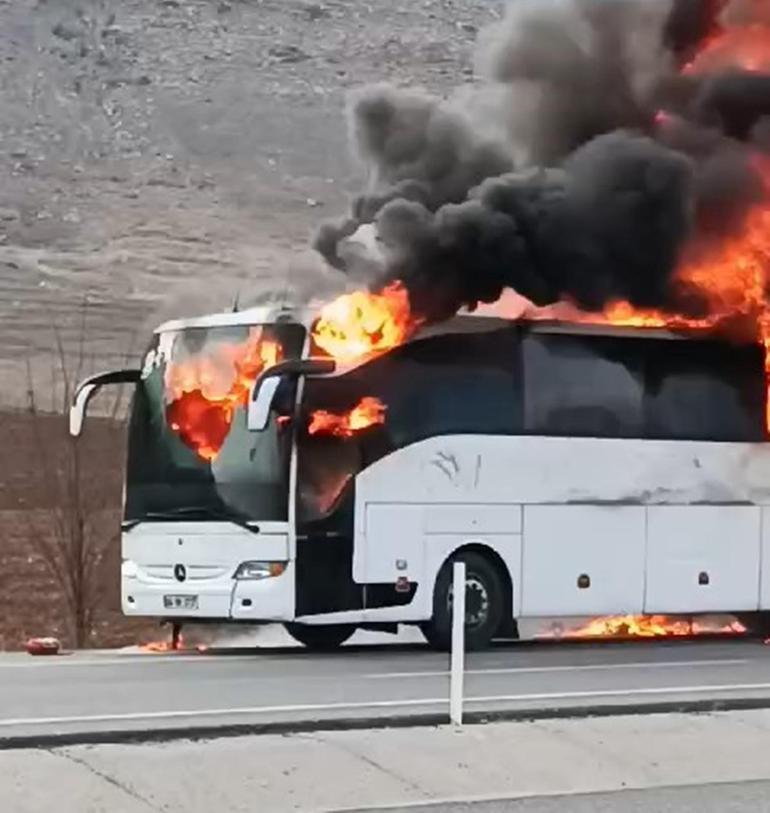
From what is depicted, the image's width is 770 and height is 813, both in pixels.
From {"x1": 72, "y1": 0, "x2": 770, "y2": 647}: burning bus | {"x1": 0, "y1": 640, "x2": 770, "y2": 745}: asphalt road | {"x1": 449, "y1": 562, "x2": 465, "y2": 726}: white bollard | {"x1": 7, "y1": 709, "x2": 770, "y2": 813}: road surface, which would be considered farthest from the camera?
{"x1": 72, "y1": 0, "x2": 770, "y2": 647}: burning bus

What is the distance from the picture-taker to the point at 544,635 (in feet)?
65.0

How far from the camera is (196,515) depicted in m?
17.0

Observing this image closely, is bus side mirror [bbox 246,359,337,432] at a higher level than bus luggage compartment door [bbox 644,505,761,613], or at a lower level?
higher

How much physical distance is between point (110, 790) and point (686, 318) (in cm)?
1076

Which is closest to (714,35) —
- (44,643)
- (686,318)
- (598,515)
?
(686,318)

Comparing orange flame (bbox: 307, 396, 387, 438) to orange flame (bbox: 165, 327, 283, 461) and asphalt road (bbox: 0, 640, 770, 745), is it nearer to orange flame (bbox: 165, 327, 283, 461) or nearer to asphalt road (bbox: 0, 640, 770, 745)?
orange flame (bbox: 165, 327, 283, 461)

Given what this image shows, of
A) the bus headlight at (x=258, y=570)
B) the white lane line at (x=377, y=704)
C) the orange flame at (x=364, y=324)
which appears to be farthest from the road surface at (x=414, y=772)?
the orange flame at (x=364, y=324)

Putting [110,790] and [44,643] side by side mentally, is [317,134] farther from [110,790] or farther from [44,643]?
[110,790]

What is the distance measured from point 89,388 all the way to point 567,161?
16.9 feet

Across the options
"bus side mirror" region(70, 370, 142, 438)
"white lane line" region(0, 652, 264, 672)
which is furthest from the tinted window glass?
"bus side mirror" region(70, 370, 142, 438)

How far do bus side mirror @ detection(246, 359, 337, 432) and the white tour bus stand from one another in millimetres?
20

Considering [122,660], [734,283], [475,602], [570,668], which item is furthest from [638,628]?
[122,660]

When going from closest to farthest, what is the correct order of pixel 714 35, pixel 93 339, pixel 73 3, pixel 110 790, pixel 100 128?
pixel 110 790 → pixel 714 35 → pixel 93 339 → pixel 100 128 → pixel 73 3

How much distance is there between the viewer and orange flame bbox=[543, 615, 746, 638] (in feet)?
63.7
